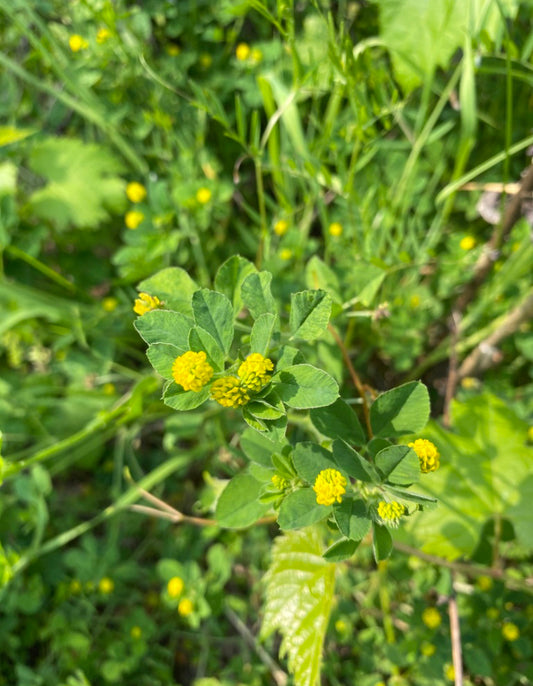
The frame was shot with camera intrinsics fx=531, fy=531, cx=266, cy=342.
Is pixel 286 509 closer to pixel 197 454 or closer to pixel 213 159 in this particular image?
pixel 197 454

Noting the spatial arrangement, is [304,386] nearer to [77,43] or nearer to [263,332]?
[263,332]

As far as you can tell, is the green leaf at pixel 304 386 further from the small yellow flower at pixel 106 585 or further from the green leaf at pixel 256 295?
the small yellow flower at pixel 106 585

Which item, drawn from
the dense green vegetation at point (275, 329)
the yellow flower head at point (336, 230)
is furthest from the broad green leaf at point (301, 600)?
the yellow flower head at point (336, 230)

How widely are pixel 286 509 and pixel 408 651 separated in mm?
811

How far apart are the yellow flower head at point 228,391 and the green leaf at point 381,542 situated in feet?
0.79

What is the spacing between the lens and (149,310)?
2.33 ft

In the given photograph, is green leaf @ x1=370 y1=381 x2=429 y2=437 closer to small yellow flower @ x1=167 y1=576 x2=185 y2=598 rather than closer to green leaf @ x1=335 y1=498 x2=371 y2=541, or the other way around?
green leaf @ x1=335 y1=498 x2=371 y2=541

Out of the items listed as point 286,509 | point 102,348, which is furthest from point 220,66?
point 286,509

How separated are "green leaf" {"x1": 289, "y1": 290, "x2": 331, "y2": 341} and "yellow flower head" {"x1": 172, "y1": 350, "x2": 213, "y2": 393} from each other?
14 cm

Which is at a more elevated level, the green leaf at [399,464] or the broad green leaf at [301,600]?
the green leaf at [399,464]

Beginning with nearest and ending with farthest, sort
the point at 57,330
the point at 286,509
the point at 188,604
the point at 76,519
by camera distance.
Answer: the point at 286,509, the point at 188,604, the point at 57,330, the point at 76,519

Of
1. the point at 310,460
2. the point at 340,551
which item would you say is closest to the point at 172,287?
the point at 310,460

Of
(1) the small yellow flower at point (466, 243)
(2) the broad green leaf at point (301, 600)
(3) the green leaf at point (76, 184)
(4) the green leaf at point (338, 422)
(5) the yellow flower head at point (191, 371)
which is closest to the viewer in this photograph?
(5) the yellow flower head at point (191, 371)

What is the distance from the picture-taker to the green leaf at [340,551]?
0.63m
